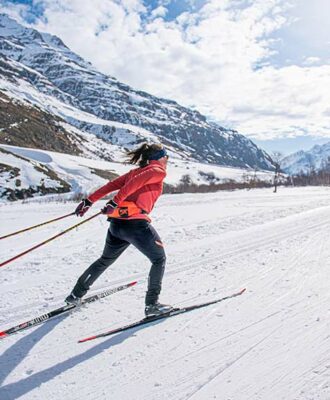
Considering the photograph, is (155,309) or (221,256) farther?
(221,256)

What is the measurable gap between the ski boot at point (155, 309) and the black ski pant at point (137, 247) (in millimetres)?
58

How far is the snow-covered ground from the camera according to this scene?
9.14 ft

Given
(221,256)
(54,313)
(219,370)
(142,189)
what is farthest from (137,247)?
(221,256)

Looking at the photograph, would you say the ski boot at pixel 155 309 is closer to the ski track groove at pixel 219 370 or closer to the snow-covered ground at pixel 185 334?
the snow-covered ground at pixel 185 334

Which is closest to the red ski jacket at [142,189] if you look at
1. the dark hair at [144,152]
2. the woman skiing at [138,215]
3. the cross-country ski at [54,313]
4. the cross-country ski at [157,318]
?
the woman skiing at [138,215]

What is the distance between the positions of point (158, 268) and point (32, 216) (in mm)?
12887

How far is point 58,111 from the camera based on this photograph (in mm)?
184125

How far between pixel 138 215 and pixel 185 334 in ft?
4.54

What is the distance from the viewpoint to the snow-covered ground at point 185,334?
2785 mm

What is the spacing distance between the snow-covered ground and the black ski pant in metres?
0.36

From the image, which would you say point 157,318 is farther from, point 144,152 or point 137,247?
point 144,152

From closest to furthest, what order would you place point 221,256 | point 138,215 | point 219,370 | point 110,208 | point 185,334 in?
point 219,370 < point 185,334 < point 110,208 < point 138,215 < point 221,256

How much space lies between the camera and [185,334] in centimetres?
369

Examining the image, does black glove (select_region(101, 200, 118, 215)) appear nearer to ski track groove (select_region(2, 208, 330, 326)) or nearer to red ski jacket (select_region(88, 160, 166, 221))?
red ski jacket (select_region(88, 160, 166, 221))
